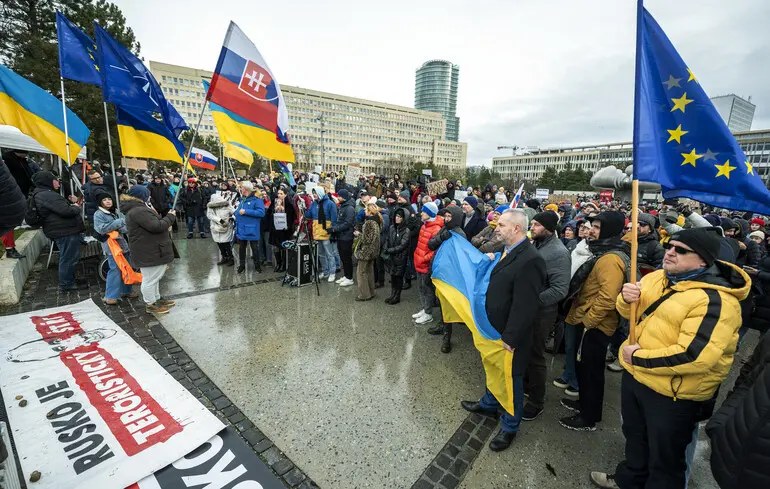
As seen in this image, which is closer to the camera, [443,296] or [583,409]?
[583,409]

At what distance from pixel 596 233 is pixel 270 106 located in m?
5.52

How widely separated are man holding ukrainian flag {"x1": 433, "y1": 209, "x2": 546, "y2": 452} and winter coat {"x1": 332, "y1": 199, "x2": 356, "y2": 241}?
11.9 ft

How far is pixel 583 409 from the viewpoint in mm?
3018

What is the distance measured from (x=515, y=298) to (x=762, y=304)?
356cm

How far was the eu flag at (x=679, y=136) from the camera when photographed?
246 cm

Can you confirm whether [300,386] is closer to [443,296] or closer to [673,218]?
[443,296]

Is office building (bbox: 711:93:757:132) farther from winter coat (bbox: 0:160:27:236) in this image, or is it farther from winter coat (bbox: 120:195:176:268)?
winter coat (bbox: 0:160:27:236)

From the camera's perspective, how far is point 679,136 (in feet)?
8.35

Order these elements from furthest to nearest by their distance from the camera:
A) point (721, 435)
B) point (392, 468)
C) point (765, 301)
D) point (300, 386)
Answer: point (765, 301) < point (300, 386) < point (392, 468) < point (721, 435)

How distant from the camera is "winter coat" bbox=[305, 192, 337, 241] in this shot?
6.72 meters

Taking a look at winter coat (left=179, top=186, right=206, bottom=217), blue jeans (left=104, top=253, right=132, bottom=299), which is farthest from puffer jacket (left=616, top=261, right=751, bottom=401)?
winter coat (left=179, top=186, right=206, bottom=217)

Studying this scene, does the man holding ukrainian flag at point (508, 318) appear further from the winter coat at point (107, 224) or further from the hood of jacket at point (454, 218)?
the winter coat at point (107, 224)

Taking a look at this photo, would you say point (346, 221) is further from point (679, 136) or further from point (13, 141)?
point (13, 141)

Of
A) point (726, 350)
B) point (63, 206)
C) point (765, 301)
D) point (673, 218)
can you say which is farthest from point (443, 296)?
point (63, 206)
